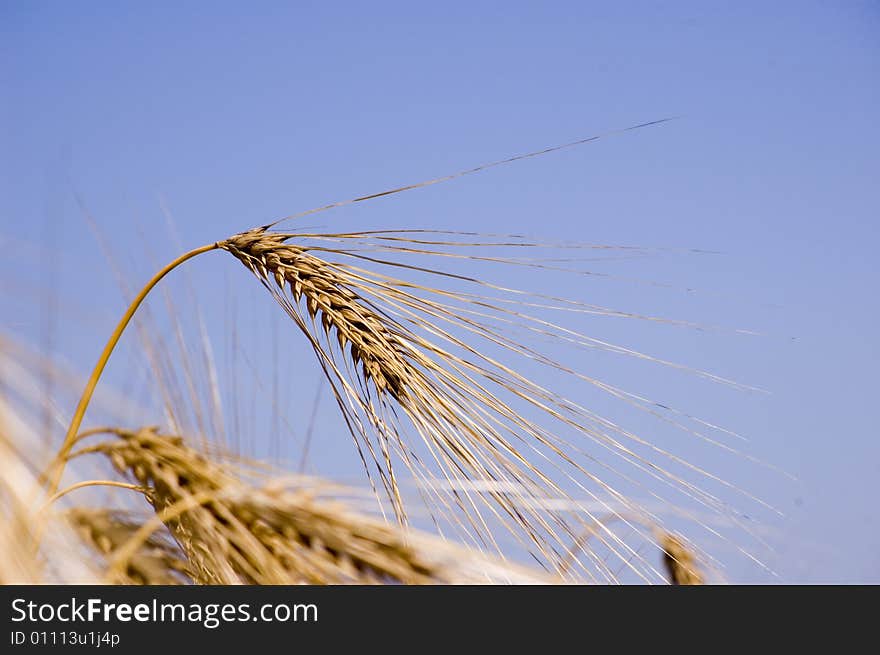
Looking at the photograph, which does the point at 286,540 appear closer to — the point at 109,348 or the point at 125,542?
the point at 125,542

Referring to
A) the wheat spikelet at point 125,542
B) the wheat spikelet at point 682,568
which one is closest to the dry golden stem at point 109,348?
the wheat spikelet at point 125,542

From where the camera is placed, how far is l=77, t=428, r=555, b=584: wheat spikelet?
493mm

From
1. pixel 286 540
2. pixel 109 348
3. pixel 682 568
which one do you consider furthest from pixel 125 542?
pixel 682 568

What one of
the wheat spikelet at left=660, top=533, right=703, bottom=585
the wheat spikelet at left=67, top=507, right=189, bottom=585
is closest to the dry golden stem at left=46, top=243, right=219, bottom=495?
the wheat spikelet at left=67, top=507, right=189, bottom=585

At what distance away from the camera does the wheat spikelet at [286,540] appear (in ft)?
1.62

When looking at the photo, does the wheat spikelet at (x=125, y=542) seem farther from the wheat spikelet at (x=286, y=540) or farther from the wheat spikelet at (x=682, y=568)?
the wheat spikelet at (x=682, y=568)

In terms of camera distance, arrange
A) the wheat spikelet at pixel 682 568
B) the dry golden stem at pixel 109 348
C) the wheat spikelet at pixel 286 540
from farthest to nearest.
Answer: the wheat spikelet at pixel 682 568 < the dry golden stem at pixel 109 348 < the wheat spikelet at pixel 286 540

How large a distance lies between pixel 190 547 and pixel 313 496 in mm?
148

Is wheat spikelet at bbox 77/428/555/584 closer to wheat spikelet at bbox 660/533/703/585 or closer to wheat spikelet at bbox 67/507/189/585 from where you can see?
wheat spikelet at bbox 67/507/189/585

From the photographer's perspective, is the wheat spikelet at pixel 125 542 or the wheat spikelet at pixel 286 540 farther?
the wheat spikelet at pixel 125 542

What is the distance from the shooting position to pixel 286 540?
0.56m

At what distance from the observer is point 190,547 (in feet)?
2.12
